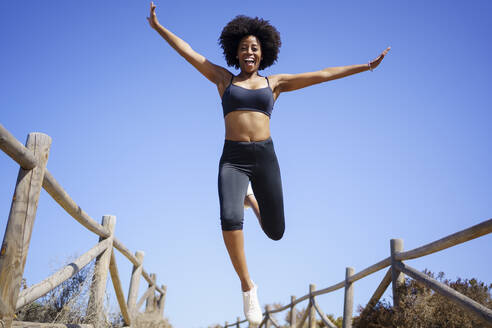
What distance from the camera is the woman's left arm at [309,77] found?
383cm

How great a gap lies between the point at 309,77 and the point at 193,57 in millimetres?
1102

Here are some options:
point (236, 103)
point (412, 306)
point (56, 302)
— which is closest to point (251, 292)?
point (236, 103)

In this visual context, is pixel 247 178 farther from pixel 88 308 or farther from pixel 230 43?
pixel 88 308

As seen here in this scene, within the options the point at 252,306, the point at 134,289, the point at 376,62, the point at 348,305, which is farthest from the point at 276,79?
the point at 134,289

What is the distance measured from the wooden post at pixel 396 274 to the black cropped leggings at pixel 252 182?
2533mm

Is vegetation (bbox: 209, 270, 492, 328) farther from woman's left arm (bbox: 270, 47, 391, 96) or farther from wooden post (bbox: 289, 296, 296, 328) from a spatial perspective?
wooden post (bbox: 289, 296, 296, 328)

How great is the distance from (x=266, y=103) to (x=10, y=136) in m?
2.00

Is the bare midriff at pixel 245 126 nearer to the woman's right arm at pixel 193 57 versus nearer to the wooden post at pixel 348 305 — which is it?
the woman's right arm at pixel 193 57

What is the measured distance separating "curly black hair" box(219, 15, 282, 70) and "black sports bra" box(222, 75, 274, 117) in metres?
0.93

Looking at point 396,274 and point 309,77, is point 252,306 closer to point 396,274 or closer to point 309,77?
point 309,77

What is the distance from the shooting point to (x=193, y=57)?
148 inches

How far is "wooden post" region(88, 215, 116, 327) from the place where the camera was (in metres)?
4.86

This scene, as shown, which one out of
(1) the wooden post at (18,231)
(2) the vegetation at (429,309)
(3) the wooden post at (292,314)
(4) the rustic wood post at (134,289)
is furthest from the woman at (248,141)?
(3) the wooden post at (292,314)

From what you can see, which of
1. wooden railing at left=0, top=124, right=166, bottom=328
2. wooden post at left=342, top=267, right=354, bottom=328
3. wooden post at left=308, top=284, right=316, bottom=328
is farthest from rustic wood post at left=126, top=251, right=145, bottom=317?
wooden railing at left=0, top=124, right=166, bottom=328
